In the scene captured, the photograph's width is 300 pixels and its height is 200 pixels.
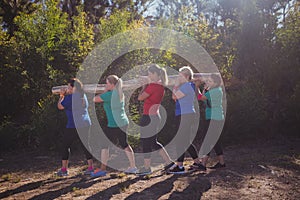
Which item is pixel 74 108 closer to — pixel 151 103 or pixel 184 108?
pixel 151 103

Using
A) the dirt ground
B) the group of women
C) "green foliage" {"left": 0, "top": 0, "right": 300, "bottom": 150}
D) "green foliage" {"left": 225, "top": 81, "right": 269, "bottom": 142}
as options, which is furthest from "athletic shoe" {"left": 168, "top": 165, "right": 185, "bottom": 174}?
"green foliage" {"left": 225, "top": 81, "right": 269, "bottom": 142}

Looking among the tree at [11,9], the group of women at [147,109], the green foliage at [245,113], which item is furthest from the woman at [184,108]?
the tree at [11,9]

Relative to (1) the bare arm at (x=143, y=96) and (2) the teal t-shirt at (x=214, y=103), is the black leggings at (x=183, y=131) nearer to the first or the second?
(2) the teal t-shirt at (x=214, y=103)

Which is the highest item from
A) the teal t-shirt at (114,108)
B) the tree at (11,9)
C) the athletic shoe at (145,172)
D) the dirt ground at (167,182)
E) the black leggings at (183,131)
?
the tree at (11,9)

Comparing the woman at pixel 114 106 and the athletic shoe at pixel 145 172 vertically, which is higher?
the woman at pixel 114 106

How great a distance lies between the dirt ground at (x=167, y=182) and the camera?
423cm

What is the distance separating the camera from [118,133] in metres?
5.08

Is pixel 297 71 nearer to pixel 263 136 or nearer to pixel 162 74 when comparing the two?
pixel 263 136

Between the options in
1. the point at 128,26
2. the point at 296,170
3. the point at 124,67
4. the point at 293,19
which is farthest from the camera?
the point at 293,19

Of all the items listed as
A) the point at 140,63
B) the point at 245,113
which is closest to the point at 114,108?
the point at 140,63

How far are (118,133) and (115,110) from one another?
368 mm

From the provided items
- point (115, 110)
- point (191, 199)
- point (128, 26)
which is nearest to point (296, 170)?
point (191, 199)

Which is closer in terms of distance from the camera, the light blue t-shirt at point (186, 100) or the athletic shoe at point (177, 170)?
the light blue t-shirt at point (186, 100)

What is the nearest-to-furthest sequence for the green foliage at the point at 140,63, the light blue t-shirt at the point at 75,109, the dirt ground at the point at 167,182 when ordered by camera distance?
the dirt ground at the point at 167,182
the light blue t-shirt at the point at 75,109
the green foliage at the point at 140,63
